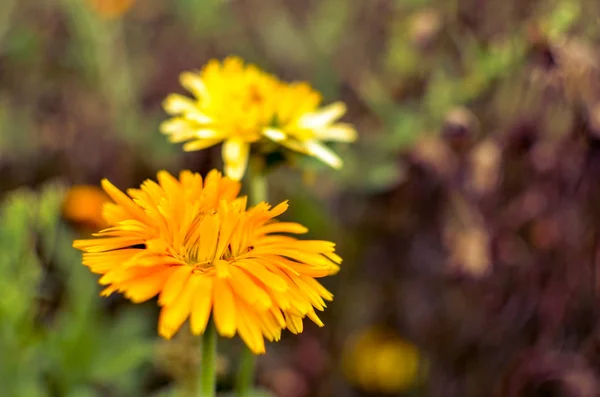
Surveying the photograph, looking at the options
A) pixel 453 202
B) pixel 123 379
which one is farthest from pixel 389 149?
pixel 123 379

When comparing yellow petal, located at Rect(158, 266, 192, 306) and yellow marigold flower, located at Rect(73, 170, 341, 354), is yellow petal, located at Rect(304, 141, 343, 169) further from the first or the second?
yellow petal, located at Rect(158, 266, 192, 306)

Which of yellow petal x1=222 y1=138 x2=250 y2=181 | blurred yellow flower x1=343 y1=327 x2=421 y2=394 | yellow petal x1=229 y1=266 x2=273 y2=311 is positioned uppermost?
yellow petal x1=222 y1=138 x2=250 y2=181

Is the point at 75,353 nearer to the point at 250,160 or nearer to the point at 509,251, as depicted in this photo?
the point at 250,160

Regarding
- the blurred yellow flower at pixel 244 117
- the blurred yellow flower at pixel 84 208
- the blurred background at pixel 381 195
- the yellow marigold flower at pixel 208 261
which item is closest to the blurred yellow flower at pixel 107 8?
the blurred background at pixel 381 195

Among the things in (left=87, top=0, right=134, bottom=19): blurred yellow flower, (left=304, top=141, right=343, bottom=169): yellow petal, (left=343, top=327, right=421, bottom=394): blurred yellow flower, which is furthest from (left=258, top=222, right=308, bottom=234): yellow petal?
(left=87, top=0, right=134, bottom=19): blurred yellow flower

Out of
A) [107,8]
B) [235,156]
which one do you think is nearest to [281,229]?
[235,156]

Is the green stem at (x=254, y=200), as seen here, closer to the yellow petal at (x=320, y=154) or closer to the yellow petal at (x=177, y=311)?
the yellow petal at (x=320, y=154)
